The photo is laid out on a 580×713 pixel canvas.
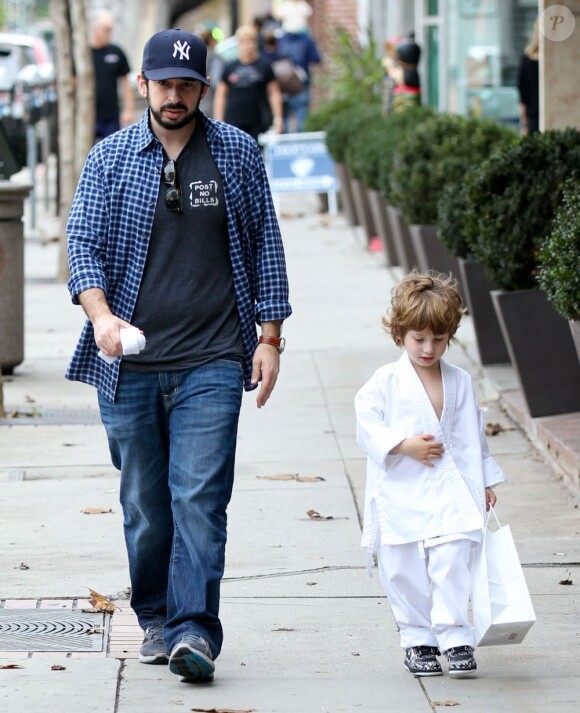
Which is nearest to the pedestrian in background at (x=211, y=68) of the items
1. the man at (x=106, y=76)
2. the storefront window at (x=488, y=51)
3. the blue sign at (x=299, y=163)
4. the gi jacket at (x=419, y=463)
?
the man at (x=106, y=76)

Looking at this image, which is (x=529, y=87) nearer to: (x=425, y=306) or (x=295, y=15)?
(x=425, y=306)

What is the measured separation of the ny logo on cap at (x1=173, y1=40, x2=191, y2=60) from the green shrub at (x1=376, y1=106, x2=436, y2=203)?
9.62 metres

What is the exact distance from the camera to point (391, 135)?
50.0 feet

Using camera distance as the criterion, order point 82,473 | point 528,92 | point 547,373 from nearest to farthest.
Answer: point 82,473
point 547,373
point 528,92

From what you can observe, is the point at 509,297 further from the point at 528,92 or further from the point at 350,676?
the point at 528,92

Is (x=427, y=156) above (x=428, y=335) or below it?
below

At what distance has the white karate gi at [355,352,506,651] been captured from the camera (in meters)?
4.87

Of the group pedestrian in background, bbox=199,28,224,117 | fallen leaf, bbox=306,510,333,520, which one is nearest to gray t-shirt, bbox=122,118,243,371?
fallen leaf, bbox=306,510,333,520

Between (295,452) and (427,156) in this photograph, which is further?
(427,156)

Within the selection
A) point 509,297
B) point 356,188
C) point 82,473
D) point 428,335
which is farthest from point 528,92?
point 428,335

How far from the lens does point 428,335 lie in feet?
16.0

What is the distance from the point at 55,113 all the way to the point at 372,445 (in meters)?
19.6

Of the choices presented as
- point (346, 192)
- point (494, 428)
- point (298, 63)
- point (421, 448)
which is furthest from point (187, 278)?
point (298, 63)

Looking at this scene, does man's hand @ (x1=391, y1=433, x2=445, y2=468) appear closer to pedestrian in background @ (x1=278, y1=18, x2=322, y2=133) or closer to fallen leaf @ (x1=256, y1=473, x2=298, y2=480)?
fallen leaf @ (x1=256, y1=473, x2=298, y2=480)
